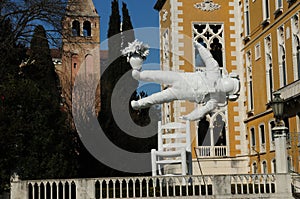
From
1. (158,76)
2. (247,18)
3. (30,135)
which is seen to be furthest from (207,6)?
(158,76)

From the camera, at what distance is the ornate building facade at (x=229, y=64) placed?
2619 centimetres

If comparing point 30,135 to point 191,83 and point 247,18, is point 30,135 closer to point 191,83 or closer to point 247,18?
point 191,83

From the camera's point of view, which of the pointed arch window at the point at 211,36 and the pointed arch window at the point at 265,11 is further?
the pointed arch window at the point at 211,36

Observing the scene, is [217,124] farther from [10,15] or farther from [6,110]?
[6,110]

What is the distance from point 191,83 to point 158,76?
0.67 meters

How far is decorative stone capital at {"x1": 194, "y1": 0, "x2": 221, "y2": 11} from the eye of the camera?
1113 inches

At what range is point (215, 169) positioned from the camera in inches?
1063

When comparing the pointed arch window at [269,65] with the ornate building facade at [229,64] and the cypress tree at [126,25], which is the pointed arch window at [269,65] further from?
the cypress tree at [126,25]

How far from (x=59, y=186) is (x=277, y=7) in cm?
1504

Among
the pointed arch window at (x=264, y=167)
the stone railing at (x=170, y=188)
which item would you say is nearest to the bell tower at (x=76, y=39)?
the pointed arch window at (x=264, y=167)

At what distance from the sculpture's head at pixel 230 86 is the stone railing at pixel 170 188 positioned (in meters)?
2.33

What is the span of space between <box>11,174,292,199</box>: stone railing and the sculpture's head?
2.33m

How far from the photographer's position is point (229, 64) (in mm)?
28359

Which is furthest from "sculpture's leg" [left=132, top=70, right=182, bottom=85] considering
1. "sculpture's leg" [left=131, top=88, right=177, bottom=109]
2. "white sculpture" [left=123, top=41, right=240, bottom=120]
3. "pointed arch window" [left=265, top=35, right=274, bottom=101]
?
"pointed arch window" [left=265, top=35, right=274, bottom=101]
